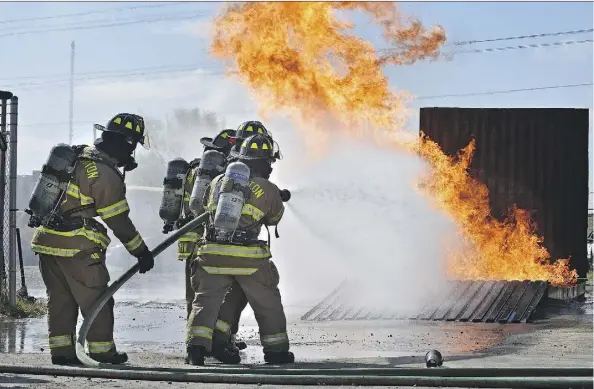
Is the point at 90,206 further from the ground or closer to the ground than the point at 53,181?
closer to the ground

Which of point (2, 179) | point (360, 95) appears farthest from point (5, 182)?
point (360, 95)

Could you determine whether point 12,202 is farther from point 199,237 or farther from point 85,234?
point 85,234

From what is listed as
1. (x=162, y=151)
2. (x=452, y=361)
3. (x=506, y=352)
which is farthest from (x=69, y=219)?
(x=162, y=151)

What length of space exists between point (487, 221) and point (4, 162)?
7516mm

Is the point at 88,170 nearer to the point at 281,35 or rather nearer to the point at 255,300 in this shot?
the point at 255,300

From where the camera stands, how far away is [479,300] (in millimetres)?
13711

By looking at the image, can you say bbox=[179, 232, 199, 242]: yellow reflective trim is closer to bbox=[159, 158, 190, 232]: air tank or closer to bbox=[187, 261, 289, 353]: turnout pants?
bbox=[159, 158, 190, 232]: air tank

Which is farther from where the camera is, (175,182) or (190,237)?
(175,182)

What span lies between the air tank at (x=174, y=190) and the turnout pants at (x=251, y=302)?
1501 mm

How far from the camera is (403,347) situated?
32.9 feet

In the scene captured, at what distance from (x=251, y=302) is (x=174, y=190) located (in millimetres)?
1832

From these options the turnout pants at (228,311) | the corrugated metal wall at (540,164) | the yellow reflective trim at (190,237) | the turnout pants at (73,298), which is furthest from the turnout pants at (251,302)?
the corrugated metal wall at (540,164)

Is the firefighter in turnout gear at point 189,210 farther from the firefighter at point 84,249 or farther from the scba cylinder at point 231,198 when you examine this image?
the scba cylinder at point 231,198

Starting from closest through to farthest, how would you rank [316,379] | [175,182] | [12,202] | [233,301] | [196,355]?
[316,379] < [196,355] < [233,301] < [175,182] < [12,202]
